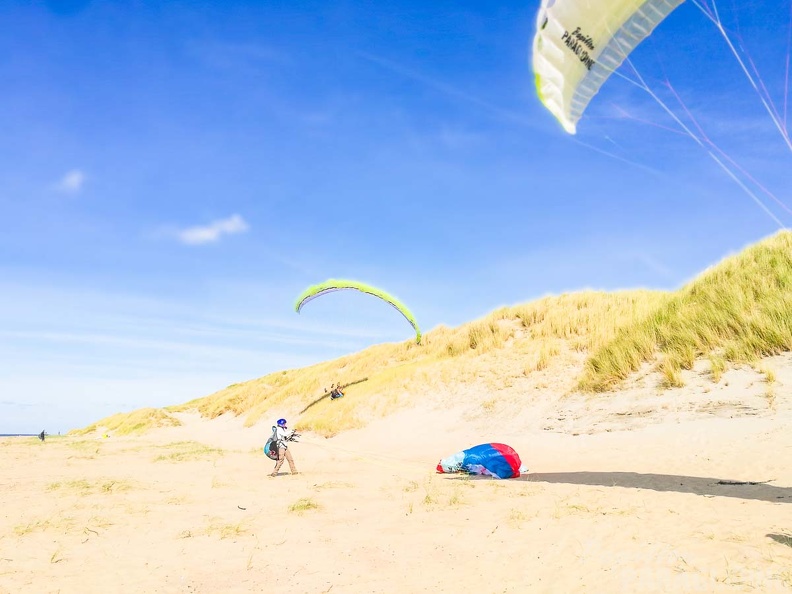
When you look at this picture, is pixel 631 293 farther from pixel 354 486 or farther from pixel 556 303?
pixel 354 486

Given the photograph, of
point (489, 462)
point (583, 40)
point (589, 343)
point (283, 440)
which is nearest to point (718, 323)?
point (589, 343)

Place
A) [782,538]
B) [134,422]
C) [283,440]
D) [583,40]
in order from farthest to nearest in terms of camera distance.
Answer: [134,422]
[283,440]
[583,40]
[782,538]

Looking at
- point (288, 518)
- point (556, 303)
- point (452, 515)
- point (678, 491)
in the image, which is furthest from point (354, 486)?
point (556, 303)

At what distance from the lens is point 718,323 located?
1487 cm

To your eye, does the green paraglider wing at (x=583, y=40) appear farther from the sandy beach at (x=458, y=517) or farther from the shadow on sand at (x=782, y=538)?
the shadow on sand at (x=782, y=538)

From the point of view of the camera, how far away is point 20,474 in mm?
12281

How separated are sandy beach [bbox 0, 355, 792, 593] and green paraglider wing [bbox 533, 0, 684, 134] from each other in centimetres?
751

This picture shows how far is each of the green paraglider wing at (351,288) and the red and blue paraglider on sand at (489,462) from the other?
17392 millimetres

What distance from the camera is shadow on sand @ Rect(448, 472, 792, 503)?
7.16 m

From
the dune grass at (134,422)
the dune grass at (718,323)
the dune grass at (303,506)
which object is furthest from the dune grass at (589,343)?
the dune grass at (303,506)

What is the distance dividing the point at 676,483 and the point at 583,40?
28.1 feet

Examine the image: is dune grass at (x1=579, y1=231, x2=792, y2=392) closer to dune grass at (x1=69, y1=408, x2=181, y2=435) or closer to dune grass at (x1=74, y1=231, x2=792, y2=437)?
dune grass at (x1=74, y1=231, x2=792, y2=437)

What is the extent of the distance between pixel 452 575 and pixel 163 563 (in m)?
3.30

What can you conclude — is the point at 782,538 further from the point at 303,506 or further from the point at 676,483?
the point at 303,506
